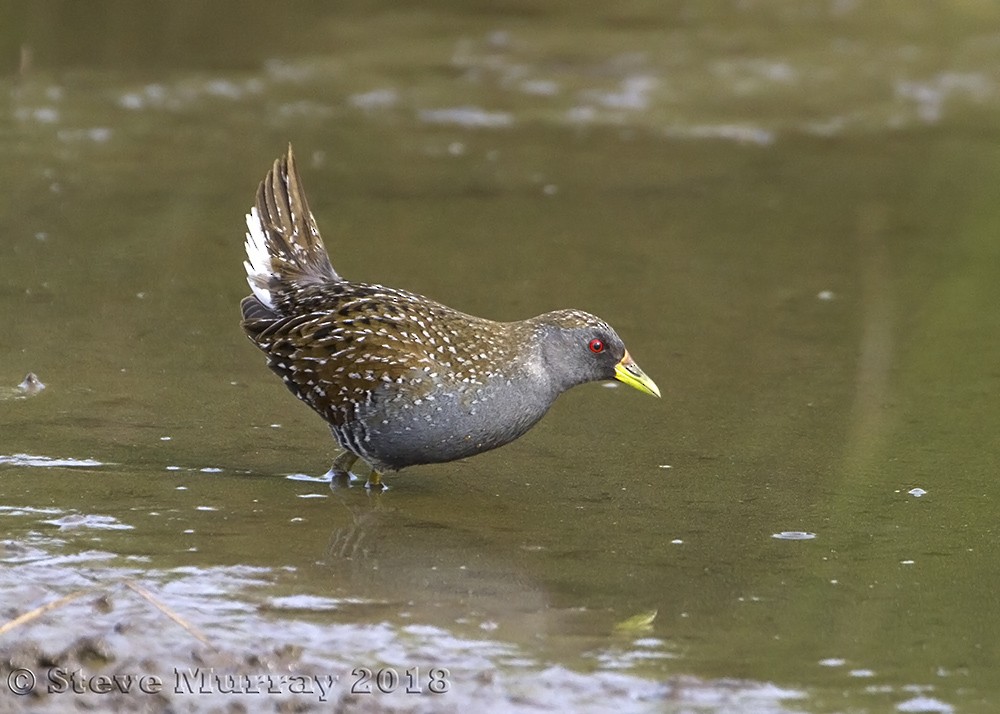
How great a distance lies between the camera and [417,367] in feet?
18.7

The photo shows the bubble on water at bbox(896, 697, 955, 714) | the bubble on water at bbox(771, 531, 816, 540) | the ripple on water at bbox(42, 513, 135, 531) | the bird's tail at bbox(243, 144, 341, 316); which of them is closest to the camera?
the bubble on water at bbox(896, 697, 955, 714)

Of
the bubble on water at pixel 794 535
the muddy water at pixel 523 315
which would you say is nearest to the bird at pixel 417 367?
the muddy water at pixel 523 315

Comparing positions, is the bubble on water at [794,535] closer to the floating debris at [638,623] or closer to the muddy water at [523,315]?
the muddy water at [523,315]

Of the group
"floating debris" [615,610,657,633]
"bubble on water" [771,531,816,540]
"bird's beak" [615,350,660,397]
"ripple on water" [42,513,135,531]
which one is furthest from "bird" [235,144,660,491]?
"floating debris" [615,610,657,633]

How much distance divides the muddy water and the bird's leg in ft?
0.28

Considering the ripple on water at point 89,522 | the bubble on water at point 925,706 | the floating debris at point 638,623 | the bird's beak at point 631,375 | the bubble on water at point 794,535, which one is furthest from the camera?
the bird's beak at point 631,375

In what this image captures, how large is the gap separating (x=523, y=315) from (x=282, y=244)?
1717 mm

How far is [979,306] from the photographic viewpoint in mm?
8250

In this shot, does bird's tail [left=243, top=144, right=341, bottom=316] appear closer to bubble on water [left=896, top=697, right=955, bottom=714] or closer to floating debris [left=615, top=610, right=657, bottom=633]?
floating debris [left=615, top=610, right=657, bottom=633]

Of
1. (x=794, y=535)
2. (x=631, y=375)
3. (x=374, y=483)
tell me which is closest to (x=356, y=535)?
(x=374, y=483)

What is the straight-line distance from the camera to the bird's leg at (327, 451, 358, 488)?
19.9ft

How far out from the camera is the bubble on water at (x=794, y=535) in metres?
5.54

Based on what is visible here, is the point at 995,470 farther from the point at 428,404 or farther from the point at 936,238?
the point at 936,238

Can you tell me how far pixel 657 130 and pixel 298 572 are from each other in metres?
7.57
